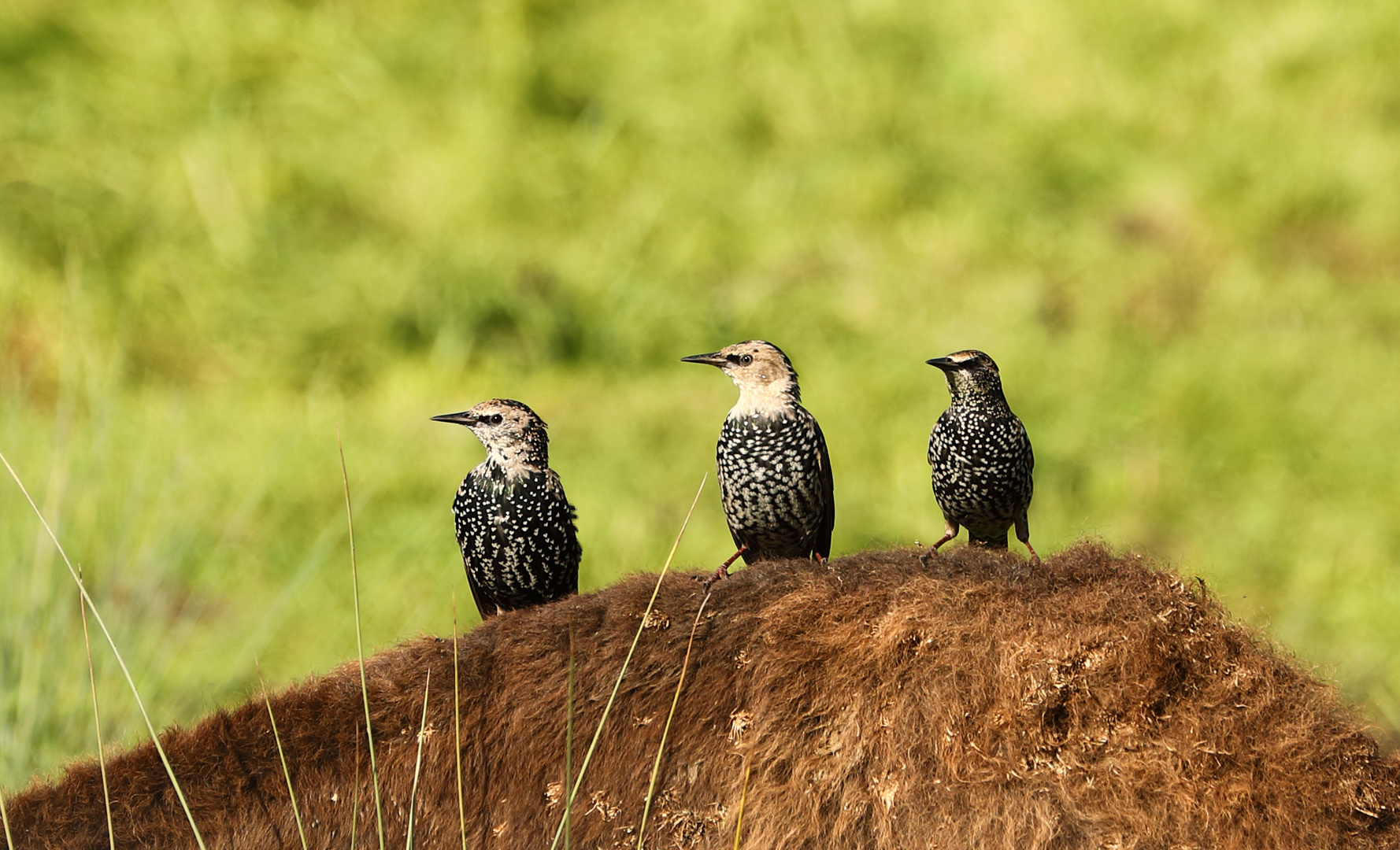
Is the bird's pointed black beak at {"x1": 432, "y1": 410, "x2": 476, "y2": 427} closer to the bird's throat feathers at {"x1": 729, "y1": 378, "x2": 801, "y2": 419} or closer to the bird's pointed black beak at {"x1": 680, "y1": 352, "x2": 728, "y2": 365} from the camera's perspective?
the bird's pointed black beak at {"x1": 680, "y1": 352, "x2": 728, "y2": 365}

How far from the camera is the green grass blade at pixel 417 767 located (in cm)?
290

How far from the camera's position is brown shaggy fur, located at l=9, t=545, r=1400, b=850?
2.90m

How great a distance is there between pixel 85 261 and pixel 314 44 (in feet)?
9.82

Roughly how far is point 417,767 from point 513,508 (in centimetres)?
114

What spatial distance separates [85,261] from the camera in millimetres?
9852

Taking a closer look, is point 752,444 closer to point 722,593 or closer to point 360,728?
point 722,593

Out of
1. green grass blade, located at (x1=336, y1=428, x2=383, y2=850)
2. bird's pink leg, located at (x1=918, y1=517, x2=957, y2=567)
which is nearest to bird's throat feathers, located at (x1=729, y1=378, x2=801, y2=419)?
bird's pink leg, located at (x1=918, y1=517, x2=957, y2=567)

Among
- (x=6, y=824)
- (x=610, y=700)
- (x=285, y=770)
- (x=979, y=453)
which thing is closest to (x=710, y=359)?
(x=979, y=453)

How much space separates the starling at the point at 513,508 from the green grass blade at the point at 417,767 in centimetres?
79

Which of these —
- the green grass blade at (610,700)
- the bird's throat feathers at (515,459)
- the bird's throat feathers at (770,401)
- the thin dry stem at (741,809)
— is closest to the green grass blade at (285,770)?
the green grass blade at (610,700)

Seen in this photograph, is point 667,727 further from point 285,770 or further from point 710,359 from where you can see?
point 710,359

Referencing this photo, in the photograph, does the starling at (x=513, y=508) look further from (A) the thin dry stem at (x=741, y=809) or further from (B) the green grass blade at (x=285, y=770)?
(A) the thin dry stem at (x=741, y=809)

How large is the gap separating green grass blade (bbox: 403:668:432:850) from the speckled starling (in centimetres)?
157

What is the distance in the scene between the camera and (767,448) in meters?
3.90
